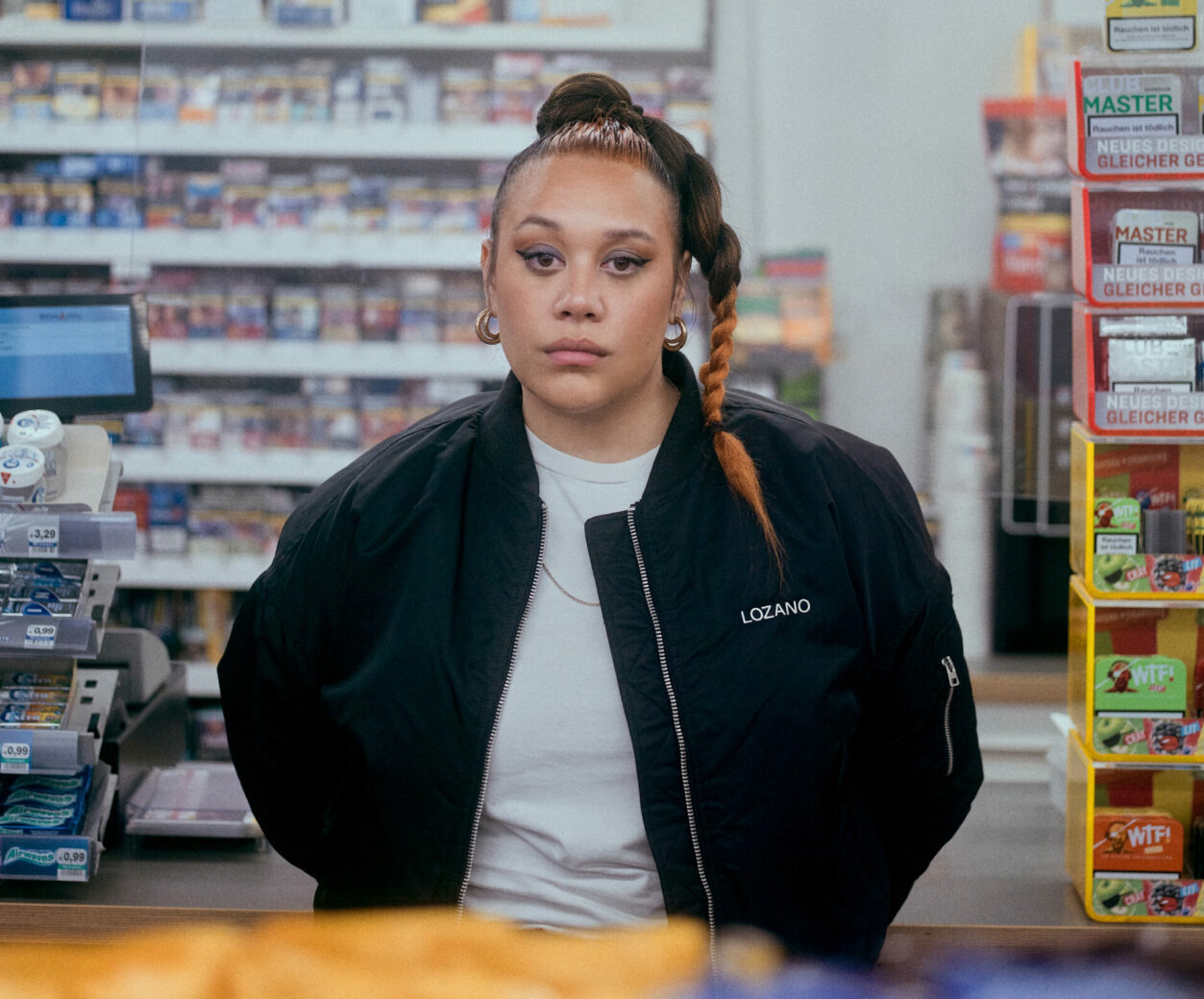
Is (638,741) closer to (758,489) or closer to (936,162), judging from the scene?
(758,489)

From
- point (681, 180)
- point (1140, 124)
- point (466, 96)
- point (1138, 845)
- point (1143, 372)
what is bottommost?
point (1138, 845)

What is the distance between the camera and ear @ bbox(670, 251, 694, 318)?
1560 millimetres

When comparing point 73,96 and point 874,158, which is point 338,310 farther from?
point 874,158

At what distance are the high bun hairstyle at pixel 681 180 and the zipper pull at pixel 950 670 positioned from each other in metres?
0.28

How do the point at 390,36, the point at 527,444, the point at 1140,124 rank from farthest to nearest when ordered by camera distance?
1. the point at 390,36
2. the point at 1140,124
3. the point at 527,444

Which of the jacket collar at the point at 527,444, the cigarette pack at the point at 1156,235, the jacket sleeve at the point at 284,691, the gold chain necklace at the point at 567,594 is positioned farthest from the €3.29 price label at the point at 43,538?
the cigarette pack at the point at 1156,235

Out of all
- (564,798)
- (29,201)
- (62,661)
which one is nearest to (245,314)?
(29,201)

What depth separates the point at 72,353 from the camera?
2078 mm

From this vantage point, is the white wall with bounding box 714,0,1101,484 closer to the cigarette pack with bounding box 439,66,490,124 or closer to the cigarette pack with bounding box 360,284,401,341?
the cigarette pack with bounding box 439,66,490,124

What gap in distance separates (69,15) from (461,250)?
1412 millimetres

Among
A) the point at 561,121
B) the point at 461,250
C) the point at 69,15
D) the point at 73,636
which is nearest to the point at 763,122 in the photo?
the point at 461,250

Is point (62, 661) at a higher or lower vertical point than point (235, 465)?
lower

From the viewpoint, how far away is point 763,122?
13.1ft

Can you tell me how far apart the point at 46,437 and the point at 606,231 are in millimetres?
969
